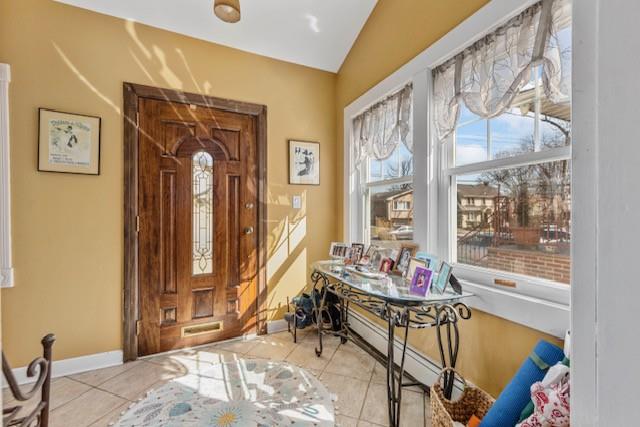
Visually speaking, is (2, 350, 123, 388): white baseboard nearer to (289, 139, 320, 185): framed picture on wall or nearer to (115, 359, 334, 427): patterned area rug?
(115, 359, 334, 427): patterned area rug

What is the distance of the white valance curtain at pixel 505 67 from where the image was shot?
1253 mm

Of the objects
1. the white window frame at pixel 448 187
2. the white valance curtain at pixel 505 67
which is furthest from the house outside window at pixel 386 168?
the white valance curtain at pixel 505 67

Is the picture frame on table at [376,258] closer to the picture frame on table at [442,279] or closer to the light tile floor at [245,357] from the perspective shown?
the picture frame on table at [442,279]

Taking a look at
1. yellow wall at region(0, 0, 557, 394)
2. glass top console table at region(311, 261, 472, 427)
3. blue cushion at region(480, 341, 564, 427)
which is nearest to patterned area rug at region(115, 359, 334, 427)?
glass top console table at region(311, 261, 472, 427)

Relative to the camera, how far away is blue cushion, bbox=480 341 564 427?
1.18 meters

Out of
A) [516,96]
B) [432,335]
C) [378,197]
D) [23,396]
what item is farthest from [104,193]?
[516,96]

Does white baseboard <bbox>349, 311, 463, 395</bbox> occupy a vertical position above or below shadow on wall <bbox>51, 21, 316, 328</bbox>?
below

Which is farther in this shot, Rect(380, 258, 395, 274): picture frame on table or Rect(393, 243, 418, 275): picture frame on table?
Rect(380, 258, 395, 274): picture frame on table

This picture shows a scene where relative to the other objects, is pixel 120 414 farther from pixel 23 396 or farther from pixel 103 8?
pixel 103 8

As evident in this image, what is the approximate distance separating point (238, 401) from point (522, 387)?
1.55 meters

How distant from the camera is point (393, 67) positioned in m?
2.28

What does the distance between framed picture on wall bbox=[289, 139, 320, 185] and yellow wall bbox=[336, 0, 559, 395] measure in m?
0.36

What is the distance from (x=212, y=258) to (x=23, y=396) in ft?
5.93

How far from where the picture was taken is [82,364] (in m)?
2.19
